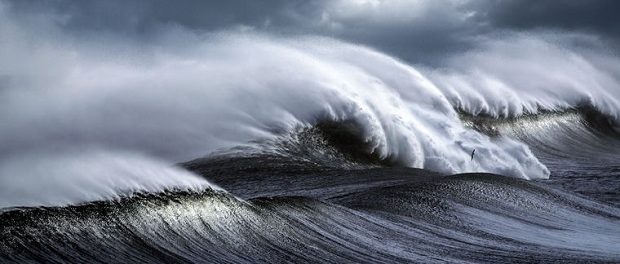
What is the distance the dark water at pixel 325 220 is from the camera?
8.12m

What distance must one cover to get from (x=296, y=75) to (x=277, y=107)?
1675 mm

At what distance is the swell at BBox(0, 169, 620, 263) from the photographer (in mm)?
7945

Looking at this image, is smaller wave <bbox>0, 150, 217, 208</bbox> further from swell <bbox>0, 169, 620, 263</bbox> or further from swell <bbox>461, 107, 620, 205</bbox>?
swell <bbox>461, 107, 620, 205</bbox>

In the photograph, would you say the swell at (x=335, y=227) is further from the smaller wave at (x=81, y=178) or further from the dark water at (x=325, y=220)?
the smaller wave at (x=81, y=178)

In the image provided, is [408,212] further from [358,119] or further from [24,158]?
[358,119]

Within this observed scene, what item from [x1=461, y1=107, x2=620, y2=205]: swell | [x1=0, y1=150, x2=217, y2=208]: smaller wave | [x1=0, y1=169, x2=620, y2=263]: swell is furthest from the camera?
[x1=461, y1=107, x2=620, y2=205]: swell

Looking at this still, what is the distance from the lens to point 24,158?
8.80 metres

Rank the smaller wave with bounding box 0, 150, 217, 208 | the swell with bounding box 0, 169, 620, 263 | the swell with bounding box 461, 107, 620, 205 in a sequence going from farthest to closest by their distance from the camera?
the swell with bounding box 461, 107, 620, 205 < the smaller wave with bounding box 0, 150, 217, 208 < the swell with bounding box 0, 169, 620, 263

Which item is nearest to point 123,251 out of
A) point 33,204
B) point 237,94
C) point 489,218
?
point 33,204

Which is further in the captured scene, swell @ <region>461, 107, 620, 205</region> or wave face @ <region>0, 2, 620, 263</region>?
swell @ <region>461, 107, 620, 205</region>

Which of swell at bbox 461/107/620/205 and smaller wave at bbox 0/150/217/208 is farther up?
swell at bbox 461/107/620/205

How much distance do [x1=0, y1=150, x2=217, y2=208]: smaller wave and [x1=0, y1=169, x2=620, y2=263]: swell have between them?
0.40 feet

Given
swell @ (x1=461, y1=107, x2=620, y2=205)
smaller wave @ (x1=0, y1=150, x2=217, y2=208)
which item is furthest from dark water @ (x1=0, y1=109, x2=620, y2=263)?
swell @ (x1=461, y1=107, x2=620, y2=205)

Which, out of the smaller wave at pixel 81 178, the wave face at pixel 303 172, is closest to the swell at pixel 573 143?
the wave face at pixel 303 172
